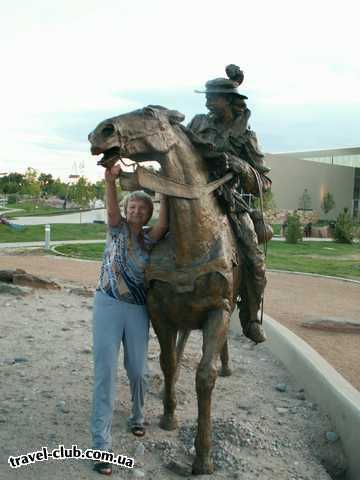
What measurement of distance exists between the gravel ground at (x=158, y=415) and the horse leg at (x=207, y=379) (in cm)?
10

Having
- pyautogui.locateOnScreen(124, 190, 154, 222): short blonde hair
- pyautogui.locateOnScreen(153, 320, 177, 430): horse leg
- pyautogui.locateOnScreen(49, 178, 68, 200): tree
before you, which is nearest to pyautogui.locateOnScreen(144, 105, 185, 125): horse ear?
pyautogui.locateOnScreen(124, 190, 154, 222): short blonde hair

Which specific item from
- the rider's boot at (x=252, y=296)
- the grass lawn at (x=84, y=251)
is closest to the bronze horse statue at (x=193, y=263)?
the rider's boot at (x=252, y=296)

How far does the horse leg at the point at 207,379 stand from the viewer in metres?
3.75

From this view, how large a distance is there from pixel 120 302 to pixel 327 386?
231cm

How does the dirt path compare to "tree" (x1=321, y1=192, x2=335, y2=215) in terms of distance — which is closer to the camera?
the dirt path

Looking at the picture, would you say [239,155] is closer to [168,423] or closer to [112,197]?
[112,197]

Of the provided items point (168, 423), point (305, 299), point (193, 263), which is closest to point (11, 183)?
point (305, 299)

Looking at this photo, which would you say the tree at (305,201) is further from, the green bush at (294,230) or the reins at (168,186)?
the reins at (168,186)

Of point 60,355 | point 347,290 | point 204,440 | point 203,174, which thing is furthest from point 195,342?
point 347,290

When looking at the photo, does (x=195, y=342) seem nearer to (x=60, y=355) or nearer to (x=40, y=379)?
(x=60, y=355)

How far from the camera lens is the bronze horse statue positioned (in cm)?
355

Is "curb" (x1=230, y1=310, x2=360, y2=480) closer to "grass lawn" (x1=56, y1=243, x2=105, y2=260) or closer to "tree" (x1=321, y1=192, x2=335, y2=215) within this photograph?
"grass lawn" (x1=56, y1=243, x2=105, y2=260)

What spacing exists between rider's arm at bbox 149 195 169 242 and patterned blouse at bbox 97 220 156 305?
0.05 meters

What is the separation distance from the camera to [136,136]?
3266 mm
